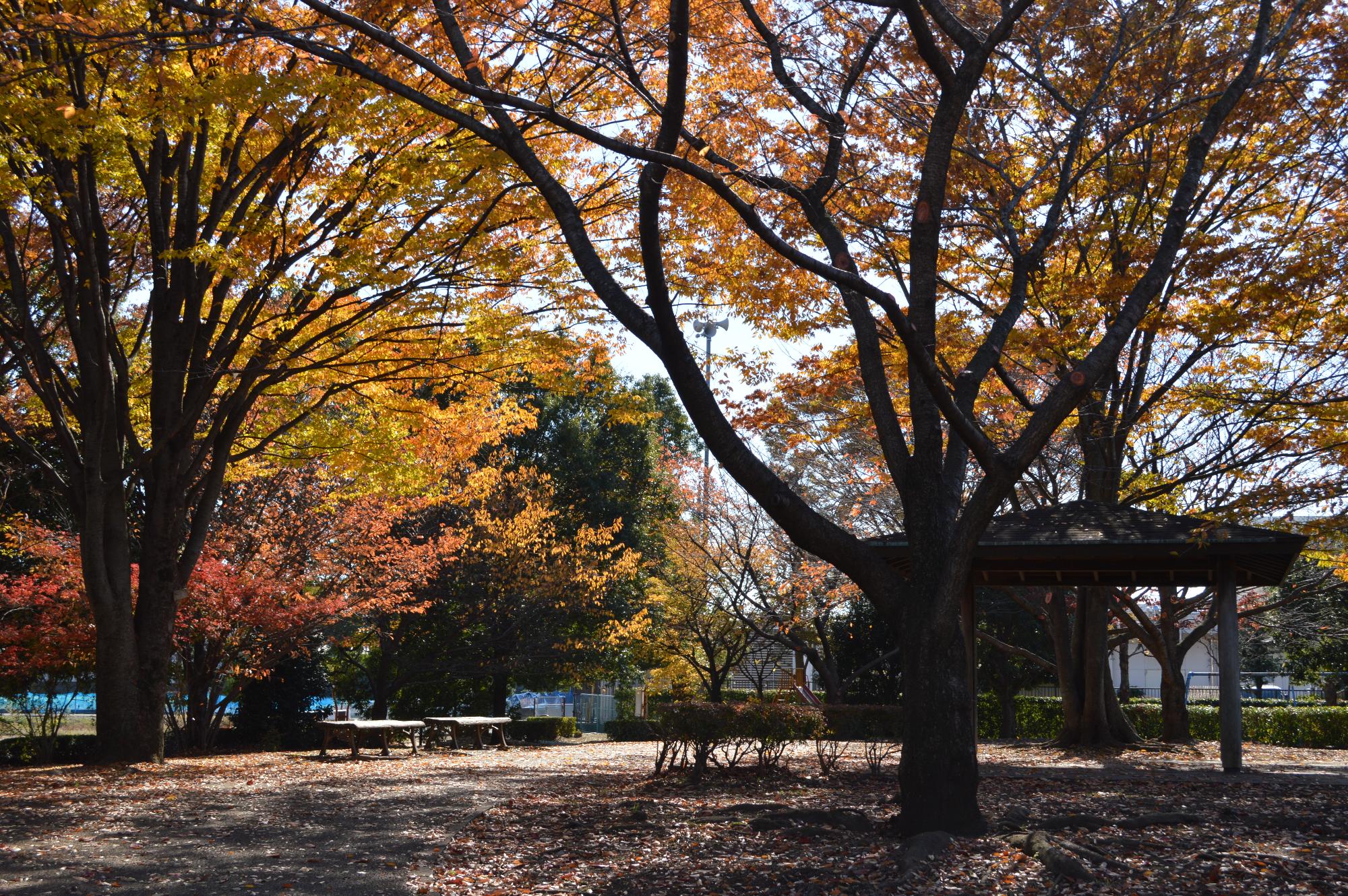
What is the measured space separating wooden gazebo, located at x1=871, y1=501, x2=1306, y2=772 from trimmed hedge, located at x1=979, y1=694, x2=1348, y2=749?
23.3ft

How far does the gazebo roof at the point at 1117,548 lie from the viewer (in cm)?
988

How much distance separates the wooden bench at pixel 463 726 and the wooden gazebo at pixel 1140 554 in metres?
8.04

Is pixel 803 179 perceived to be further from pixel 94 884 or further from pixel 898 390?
pixel 94 884

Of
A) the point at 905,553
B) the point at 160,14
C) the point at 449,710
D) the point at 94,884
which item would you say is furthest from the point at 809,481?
the point at 94,884

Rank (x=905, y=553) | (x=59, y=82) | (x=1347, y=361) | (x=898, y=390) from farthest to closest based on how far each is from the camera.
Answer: (x=898, y=390) → (x=1347, y=361) → (x=905, y=553) → (x=59, y=82)

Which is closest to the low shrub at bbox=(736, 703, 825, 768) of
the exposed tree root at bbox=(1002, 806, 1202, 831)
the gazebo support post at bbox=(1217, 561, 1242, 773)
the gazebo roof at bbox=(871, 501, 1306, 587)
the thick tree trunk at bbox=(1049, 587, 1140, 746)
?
the gazebo roof at bbox=(871, 501, 1306, 587)

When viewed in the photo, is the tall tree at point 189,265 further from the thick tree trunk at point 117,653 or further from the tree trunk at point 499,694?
the tree trunk at point 499,694

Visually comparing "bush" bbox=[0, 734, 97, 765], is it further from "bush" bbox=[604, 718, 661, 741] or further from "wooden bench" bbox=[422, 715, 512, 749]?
"bush" bbox=[604, 718, 661, 741]

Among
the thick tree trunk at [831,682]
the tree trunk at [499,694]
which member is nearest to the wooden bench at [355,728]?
the tree trunk at [499,694]

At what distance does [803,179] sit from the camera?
9547 millimetres

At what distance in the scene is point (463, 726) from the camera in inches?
643

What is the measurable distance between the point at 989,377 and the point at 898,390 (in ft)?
4.30

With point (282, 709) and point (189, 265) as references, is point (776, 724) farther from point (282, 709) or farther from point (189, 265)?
point (282, 709)

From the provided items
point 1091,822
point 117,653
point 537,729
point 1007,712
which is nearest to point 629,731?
point 537,729
